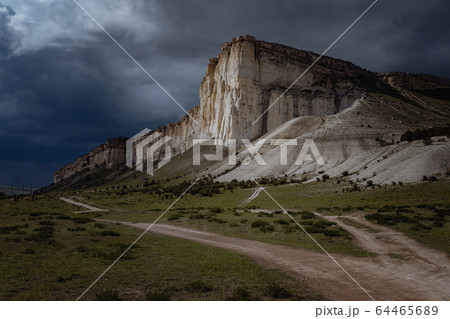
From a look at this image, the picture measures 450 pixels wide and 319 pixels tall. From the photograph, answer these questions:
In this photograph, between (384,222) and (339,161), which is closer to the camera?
(384,222)

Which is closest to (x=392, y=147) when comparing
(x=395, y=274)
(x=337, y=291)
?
(x=395, y=274)

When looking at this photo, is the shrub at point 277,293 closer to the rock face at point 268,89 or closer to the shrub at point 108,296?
the shrub at point 108,296

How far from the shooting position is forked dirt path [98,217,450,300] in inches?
332

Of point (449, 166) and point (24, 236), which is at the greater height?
point (449, 166)

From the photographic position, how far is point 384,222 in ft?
60.6

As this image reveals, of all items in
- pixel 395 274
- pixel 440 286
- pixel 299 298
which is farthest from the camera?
pixel 395 274

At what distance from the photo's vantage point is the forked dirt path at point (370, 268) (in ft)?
27.6

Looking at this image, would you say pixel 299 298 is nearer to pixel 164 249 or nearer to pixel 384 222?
pixel 164 249

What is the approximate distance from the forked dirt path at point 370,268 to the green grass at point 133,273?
0.81 meters

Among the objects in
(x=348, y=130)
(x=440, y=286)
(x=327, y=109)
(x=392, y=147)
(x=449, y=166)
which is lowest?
(x=440, y=286)

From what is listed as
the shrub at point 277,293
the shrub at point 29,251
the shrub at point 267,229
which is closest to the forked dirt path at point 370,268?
the shrub at point 277,293

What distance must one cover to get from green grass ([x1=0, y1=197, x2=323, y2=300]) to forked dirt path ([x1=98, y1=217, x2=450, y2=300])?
807 mm

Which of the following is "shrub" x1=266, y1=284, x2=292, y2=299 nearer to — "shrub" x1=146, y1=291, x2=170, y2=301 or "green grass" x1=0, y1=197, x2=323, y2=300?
"green grass" x1=0, y1=197, x2=323, y2=300

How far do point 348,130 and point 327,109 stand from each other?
29.6 m
